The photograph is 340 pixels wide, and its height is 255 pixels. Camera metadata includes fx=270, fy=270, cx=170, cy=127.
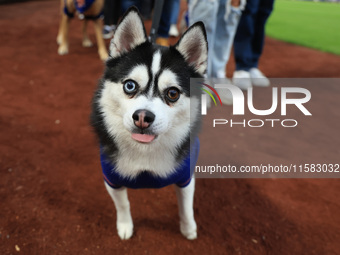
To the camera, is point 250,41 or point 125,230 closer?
point 125,230

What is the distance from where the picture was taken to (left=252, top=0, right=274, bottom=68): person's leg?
3.19 meters

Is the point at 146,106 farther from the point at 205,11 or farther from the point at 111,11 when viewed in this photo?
the point at 111,11

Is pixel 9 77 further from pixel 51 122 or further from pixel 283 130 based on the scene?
pixel 283 130

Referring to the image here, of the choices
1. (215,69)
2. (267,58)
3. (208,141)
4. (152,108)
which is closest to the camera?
(152,108)

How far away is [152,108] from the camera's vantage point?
43.2 inches

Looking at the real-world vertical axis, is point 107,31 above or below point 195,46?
below

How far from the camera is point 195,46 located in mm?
1227

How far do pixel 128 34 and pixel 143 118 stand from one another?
17.4 inches

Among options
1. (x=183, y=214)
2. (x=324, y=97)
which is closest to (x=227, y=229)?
(x=183, y=214)

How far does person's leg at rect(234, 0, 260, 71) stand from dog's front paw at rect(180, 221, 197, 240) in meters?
2.52

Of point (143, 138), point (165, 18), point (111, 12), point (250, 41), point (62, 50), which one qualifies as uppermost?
point (143, 138)

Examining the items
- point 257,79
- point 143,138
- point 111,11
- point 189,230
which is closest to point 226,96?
point 257,79

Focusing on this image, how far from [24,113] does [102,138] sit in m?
1.83

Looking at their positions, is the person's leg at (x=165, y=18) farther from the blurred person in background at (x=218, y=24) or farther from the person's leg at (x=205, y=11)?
the person's leg at (x=205, y=11)
